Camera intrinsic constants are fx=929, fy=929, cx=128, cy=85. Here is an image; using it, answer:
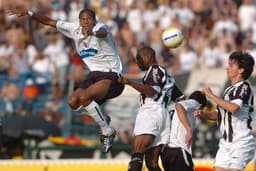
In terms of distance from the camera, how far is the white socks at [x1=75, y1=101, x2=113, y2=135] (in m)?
12.4

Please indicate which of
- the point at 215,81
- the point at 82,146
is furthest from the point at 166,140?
the point at 215,81

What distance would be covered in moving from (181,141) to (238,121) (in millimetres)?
1158

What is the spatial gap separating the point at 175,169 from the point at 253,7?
10.7 meters

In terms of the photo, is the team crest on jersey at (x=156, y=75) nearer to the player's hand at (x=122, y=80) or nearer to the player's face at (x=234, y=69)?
A: the player's hand at (x=122, y=80)

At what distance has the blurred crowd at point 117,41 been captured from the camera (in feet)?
68.4

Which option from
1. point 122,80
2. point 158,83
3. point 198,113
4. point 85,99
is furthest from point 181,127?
point 85,99

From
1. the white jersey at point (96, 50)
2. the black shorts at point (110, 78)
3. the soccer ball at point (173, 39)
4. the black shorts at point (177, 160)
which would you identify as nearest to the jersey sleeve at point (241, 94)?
the black shorts at point (177, 160)

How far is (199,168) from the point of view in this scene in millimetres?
13398

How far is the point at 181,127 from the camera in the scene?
38.5ft

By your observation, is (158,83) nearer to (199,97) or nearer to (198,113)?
(199,97)

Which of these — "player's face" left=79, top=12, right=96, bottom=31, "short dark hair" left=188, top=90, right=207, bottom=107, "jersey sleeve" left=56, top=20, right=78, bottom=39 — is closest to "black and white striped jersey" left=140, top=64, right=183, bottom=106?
"short dark hair" left=188, top=90, right=207, bottom=107

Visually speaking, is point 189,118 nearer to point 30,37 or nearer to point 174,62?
point 174,62

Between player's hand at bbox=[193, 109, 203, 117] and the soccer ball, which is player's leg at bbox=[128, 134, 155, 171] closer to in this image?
player's hand at bbox=[193, 109, 203, 117]

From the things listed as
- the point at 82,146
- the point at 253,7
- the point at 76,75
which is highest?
the point at 253,7
